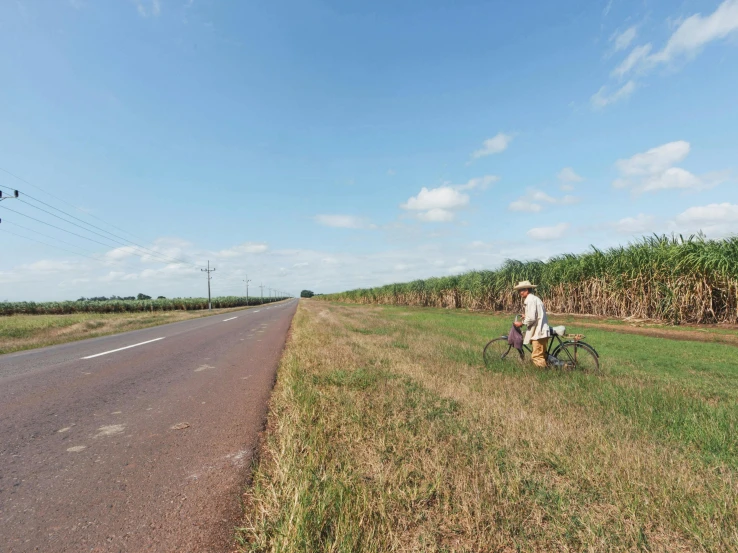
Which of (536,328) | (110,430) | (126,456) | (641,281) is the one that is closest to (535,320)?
(536,328)

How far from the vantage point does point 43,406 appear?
4867mm

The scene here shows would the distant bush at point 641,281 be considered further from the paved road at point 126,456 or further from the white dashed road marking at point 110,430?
the white dashed road marking at point 110,430

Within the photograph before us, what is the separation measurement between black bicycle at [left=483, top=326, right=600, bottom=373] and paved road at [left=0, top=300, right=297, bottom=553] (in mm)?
5330

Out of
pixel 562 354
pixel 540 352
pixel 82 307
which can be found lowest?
pixel 562 354

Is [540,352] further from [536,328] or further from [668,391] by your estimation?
[668,391]

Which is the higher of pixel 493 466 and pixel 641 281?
pixel 641 281

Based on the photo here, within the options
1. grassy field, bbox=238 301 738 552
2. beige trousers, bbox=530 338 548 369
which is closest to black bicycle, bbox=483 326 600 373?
beige trousers, bbox=530 338 548 369

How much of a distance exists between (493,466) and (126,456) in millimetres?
3567

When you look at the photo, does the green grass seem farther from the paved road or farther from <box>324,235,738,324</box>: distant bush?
<box>324,235,738,324</box>: distant bush

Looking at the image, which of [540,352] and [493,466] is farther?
[540,352]

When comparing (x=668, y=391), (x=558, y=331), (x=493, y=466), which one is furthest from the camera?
(x=558, y=331)

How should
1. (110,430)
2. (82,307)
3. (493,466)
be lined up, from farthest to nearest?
(82,307)
(110,430)
(493,466)

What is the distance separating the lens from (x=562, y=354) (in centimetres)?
912

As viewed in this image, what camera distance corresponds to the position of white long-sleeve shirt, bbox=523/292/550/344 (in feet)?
23.1
